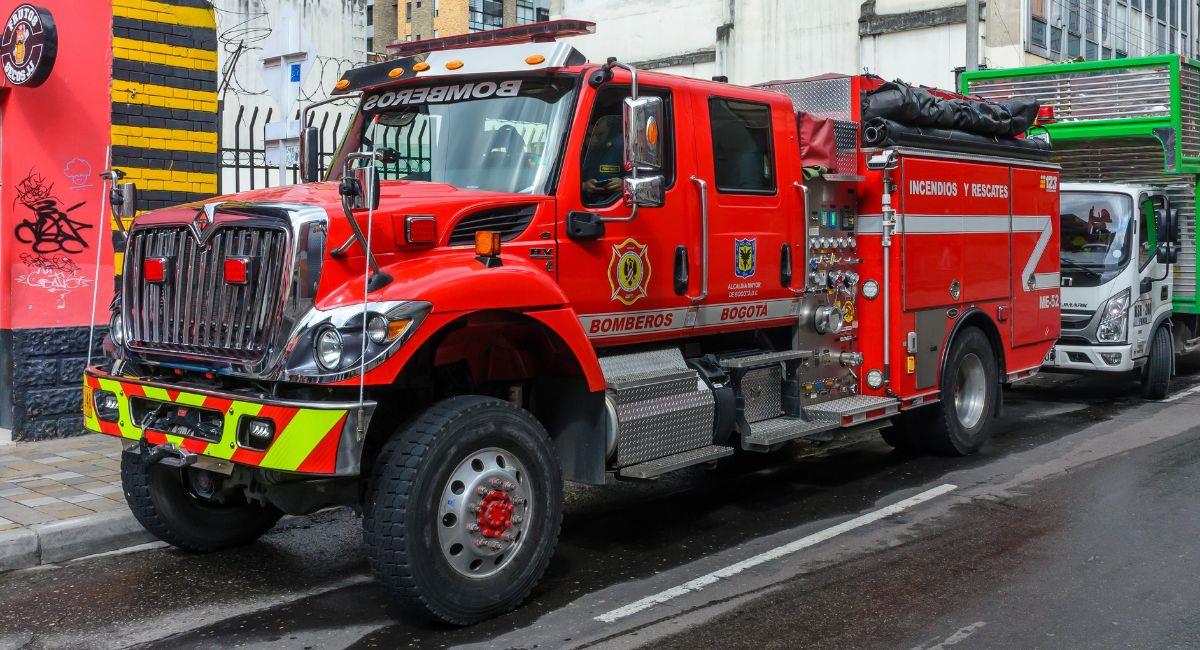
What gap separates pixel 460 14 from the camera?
245ft

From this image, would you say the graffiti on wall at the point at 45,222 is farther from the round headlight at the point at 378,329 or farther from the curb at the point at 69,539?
the round headlight at the point at 378,329

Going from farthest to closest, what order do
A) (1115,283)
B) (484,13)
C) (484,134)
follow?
(484,13)
(1115,283)
(484,134)

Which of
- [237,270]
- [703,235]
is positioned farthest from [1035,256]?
[237,270]

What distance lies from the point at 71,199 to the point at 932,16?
23165mm

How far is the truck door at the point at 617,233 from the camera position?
596cm

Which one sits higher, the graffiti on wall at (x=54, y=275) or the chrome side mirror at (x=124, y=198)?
the chrome side mirror at (x=124, y=198)

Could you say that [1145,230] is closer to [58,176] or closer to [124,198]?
[124,198]

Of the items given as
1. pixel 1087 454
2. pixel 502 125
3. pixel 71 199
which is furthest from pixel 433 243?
pixel 1087 454

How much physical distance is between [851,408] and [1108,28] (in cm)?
2850

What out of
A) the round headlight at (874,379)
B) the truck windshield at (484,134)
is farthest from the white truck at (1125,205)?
the truck windshield at (484,134)

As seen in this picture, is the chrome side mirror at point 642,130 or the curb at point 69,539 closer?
the chrome side mirror at point 642,130

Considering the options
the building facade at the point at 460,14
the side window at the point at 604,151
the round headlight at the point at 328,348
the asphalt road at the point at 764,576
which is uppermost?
the building facade at the point at 460,14

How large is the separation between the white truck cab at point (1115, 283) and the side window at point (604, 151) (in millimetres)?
6904

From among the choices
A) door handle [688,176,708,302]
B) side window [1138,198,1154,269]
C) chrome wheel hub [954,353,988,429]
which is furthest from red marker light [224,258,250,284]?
side window [1138,198,1154,269]
